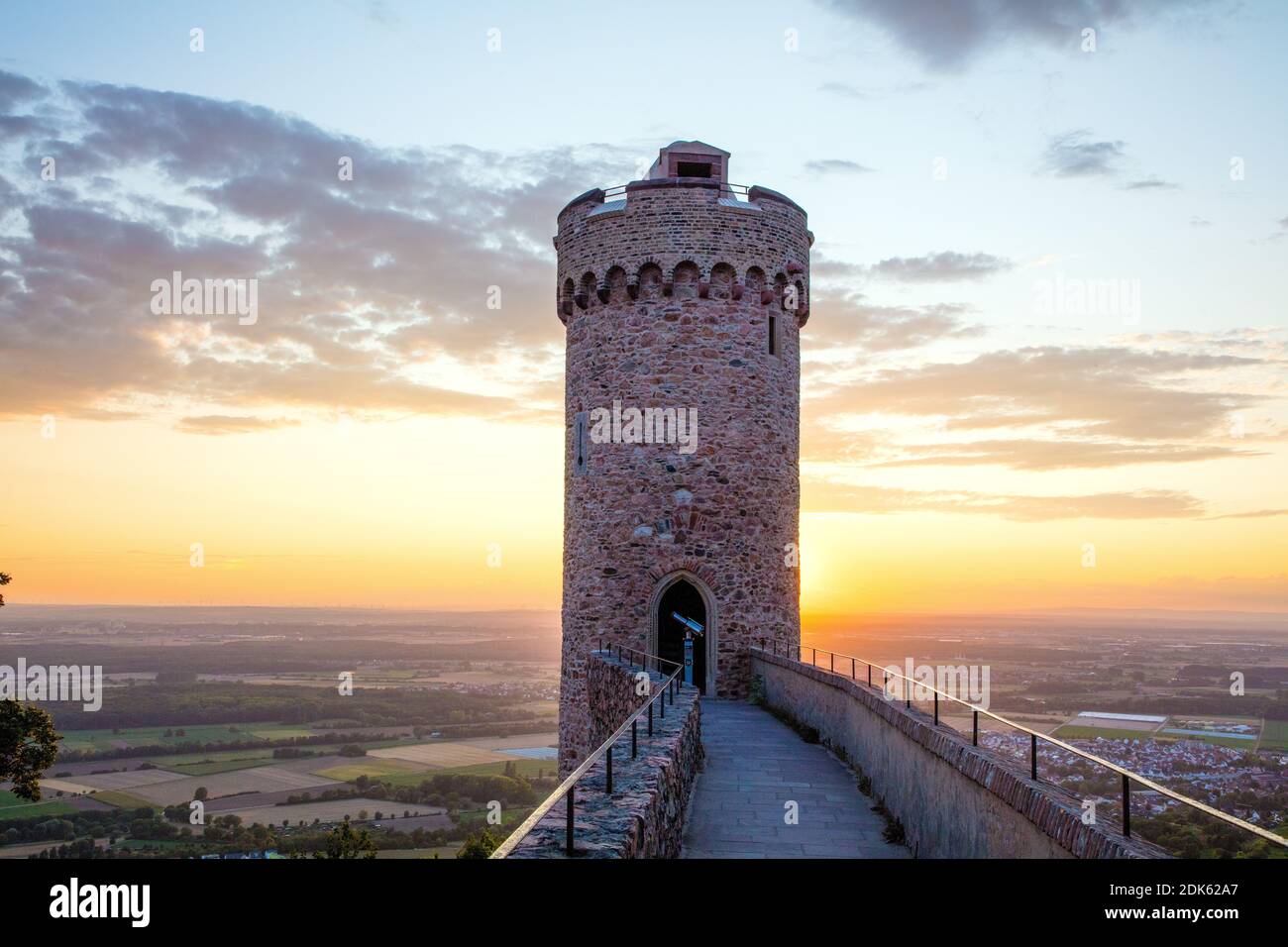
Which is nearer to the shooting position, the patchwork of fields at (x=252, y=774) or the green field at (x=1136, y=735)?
the green field at (x=1136, y=735)

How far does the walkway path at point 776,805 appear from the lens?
1003 centimetres

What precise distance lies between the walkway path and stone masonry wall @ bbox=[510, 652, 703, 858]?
33 centimetres

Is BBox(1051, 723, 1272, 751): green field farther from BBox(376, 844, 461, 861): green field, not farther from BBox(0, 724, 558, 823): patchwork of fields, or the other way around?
BBox(0, 724, 558, 823): patchwork of fields

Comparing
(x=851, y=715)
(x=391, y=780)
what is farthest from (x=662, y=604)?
(x=391, y=780)

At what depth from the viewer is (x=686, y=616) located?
73.1ft

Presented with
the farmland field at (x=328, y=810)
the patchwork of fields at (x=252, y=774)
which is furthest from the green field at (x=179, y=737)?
the farmland field at (x=328, y=810)

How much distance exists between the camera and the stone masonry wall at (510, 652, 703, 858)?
6.08 metres

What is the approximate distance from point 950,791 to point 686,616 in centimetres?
1356

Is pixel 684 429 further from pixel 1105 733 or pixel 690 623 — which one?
pixel 1105 733

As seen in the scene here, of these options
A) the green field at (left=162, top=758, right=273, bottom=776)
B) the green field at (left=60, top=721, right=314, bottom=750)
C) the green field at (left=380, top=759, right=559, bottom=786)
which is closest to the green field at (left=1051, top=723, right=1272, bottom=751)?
the green field at (left=380, top=759, right=559, bottom=786)

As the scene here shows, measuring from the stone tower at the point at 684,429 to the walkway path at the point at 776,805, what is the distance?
5.33 m

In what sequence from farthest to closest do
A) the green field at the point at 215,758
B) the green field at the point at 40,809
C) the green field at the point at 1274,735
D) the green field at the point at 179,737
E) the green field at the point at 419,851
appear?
Result: 1. the green field at the point at 179,737
2. the green field at the point at 215,758
3. the green field at the point at 40,809
4. the green field at the point at 419,851
5. the green field at the point at 1274,735

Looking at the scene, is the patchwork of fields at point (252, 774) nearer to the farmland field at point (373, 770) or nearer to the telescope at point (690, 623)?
the farmland field at point (373, 770)
